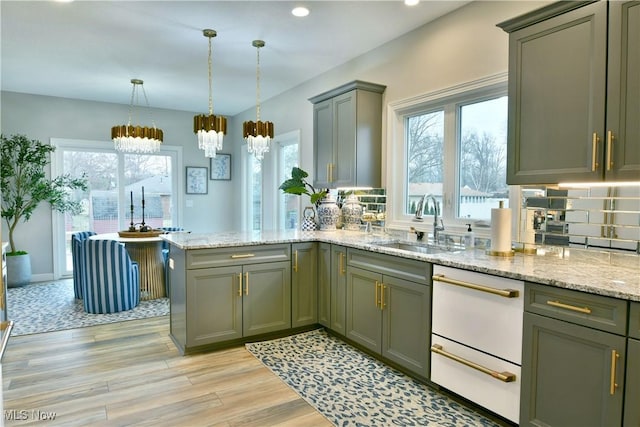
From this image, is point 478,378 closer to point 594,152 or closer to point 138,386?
point 594,152

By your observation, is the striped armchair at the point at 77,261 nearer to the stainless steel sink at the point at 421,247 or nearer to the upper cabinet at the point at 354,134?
the upper cabinet at the point at 354,134

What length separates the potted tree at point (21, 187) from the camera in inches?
211

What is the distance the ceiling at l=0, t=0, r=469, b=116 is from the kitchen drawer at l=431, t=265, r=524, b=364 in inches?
84.6

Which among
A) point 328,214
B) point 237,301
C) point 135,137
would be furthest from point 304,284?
point 135,137

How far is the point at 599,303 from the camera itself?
1697mm

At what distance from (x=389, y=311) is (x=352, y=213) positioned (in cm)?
147

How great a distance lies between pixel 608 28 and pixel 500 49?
945mm

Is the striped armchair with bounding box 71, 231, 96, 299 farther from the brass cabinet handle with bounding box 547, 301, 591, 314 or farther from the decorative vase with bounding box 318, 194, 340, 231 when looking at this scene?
the brass cabinet handle with bounding box 547, 301, 591, 314

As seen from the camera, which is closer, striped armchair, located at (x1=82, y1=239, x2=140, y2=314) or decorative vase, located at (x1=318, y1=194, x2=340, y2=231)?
decorative vase, located at (x1=318, y1=194, x2=340, y2=231)

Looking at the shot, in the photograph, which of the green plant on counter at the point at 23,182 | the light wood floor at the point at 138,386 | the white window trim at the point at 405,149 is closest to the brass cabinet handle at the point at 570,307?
the white window trim at the point at 405,149

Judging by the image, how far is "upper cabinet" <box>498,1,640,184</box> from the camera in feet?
6.31

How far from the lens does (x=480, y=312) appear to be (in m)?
2.22

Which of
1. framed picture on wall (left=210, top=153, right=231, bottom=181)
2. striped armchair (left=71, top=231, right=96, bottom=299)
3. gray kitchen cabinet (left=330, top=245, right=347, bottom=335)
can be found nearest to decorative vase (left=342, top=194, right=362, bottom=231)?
gray kitchen cabinet (left=330, top=245, right=347, bottom=335)

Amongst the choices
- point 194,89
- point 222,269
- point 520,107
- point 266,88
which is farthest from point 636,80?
point 194,89
